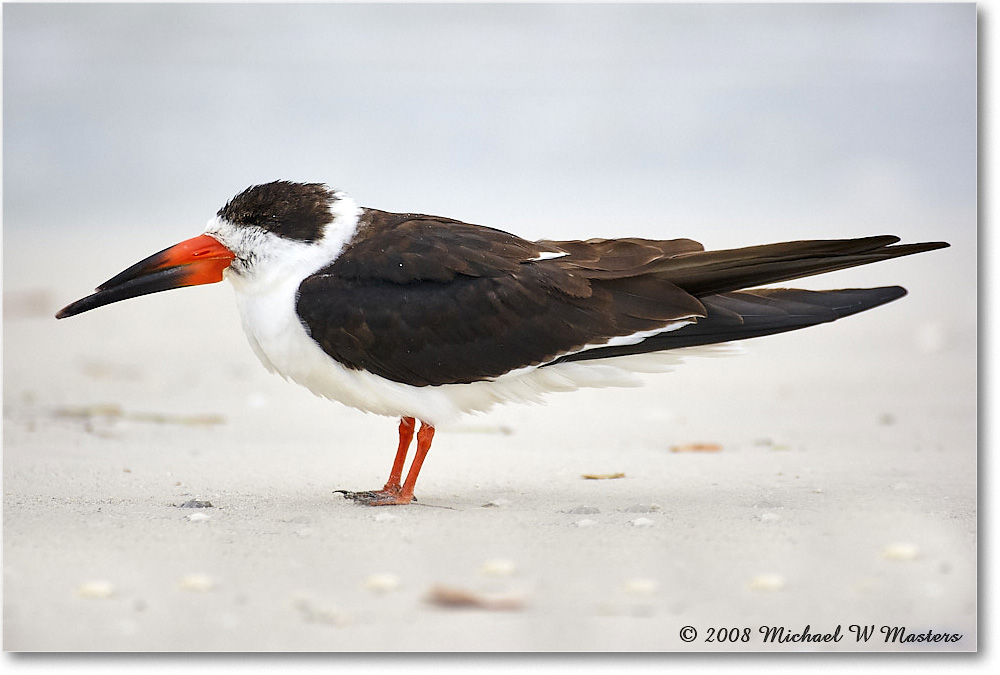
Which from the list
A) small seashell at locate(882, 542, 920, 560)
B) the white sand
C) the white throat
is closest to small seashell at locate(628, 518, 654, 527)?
the white sand

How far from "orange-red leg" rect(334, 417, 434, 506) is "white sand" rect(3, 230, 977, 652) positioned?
88mm

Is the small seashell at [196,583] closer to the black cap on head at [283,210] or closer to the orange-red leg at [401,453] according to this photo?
the orange-red leg at [401,453]

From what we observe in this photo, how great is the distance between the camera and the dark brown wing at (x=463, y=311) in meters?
3.72

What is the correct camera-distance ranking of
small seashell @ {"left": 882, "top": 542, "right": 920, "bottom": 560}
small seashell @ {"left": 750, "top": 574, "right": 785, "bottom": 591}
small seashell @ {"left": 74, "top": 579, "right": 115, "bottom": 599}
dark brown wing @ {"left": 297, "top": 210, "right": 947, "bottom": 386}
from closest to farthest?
1. small seashell @ {"left": 74, "top": 579, "right": 115, "bottom": 599}
2. small seashell @ {"left": 750, "top": 574, "right": 785, "bottom": 591}
3. small seashell @ {"left": 882, "top": 542, "right": 920, "bottom": 560}
4. dark brown wing @ {"left": 297, "top": 210, "right": 947, "bottom": 386}

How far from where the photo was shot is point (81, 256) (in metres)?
5.82

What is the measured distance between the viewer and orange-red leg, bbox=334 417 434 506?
3.98m

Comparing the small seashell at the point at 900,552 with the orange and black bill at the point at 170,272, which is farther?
the orange and black bill at the point at 170,272

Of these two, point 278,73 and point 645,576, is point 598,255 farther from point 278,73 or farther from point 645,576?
point 278,73

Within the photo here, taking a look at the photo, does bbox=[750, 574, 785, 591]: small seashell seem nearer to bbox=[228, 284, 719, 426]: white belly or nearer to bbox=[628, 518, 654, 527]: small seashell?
bbox=[628, 518, 654, 527]: small seashell

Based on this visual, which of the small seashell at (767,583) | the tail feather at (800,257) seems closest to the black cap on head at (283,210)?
the tail feather at (800,257)

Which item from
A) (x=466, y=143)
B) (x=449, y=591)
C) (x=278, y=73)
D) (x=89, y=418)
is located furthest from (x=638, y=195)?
(x=449, y=591)

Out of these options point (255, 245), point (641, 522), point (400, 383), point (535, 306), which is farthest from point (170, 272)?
point (641, 522)

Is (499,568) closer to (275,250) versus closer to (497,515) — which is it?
(497,515)

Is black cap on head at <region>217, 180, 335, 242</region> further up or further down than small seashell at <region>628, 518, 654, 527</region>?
further up
